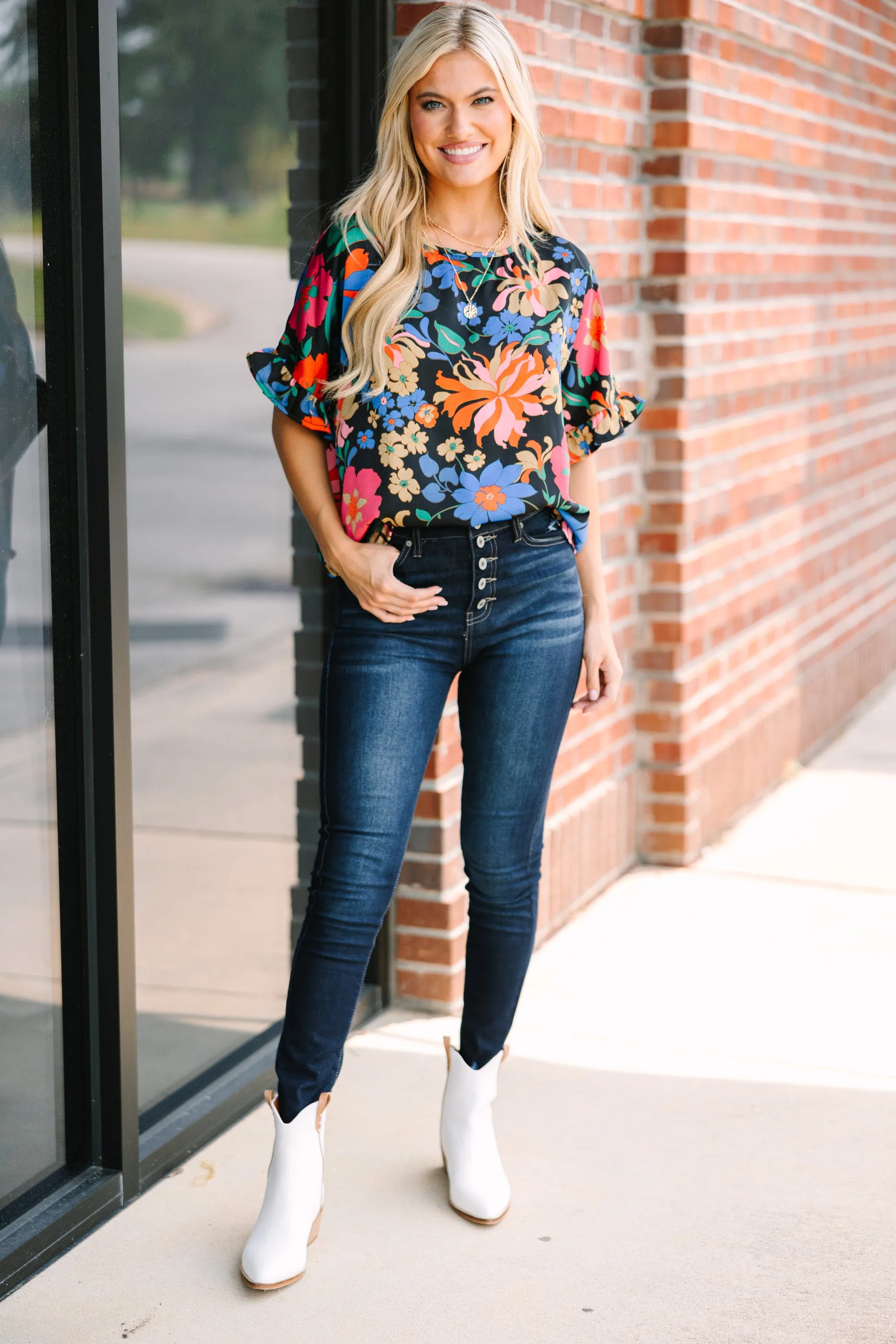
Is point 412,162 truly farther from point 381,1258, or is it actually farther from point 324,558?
point 381,1258

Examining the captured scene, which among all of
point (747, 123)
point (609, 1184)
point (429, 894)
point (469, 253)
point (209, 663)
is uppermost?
point (747, 123)

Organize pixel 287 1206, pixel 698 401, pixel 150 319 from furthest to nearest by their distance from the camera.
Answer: pixel 698 401, pixel 150 319, pixel 287 1206

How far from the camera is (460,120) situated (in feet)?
7.77

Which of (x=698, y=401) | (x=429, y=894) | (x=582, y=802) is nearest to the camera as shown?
(x=429, y=894)

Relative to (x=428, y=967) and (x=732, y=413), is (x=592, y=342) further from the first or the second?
(x=732, y=413)

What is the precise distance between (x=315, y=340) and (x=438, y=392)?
0.20m

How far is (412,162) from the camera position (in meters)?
2.43

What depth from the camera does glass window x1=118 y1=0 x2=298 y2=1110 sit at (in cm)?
310

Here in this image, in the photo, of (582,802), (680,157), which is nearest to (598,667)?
(582,802)

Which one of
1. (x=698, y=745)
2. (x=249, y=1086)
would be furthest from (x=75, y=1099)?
(x=698, y=745)

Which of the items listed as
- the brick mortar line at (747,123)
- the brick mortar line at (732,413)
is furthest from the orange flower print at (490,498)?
the brick mortar line at (732,413)

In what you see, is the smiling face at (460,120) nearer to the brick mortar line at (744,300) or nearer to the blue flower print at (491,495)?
the blue flower print at (491,495)

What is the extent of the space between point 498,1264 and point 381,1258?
18 centimetres

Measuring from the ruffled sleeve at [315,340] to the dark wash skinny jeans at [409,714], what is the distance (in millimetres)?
230
